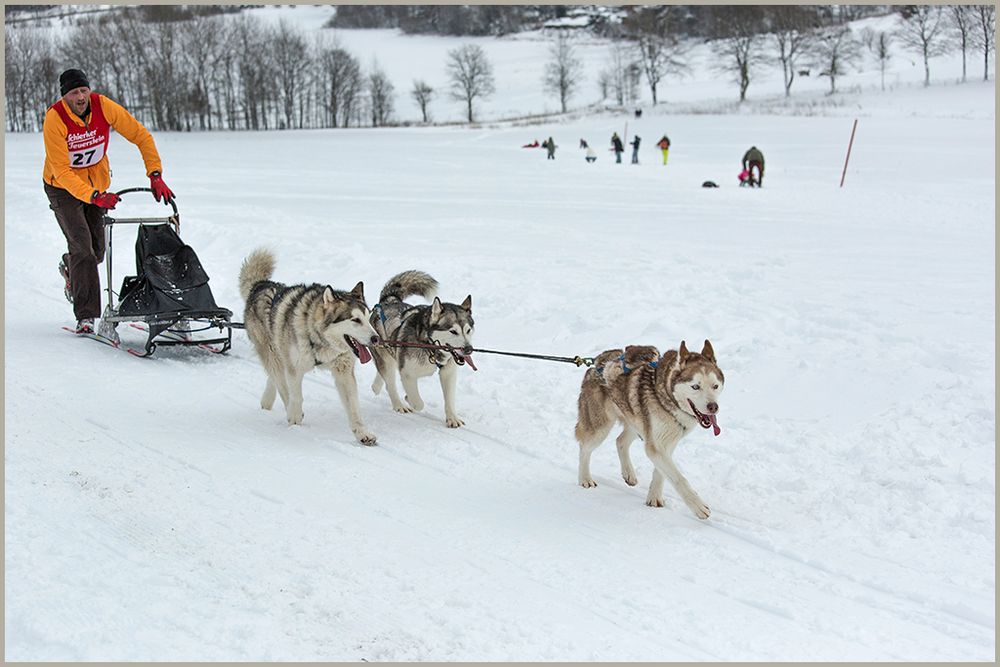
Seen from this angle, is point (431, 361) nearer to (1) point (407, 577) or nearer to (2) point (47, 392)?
(1) point (407, 577)

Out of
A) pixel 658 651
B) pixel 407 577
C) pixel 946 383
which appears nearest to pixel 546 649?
pixel 658 651

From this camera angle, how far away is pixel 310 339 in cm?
568

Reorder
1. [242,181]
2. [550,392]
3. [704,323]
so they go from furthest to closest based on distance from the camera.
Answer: [242,181], [704,323], [550,392]

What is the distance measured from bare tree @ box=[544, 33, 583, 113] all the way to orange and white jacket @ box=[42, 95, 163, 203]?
73.0 meters

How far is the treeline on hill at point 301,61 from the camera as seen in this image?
62.4 meters

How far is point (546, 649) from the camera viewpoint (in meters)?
3.26

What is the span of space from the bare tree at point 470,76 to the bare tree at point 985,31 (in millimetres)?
41634

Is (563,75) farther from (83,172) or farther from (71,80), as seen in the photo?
(71,80)

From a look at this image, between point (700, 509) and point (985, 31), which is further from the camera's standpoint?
point (985, 31)

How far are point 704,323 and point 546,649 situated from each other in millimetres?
5300

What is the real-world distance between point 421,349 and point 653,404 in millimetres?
2033

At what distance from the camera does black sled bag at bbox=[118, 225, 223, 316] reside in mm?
7035

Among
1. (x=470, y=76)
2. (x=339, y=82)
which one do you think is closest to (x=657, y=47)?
(x=470, y=76)

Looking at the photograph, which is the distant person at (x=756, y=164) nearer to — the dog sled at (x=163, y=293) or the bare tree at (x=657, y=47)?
the dog sled at (x=163, y=293)
